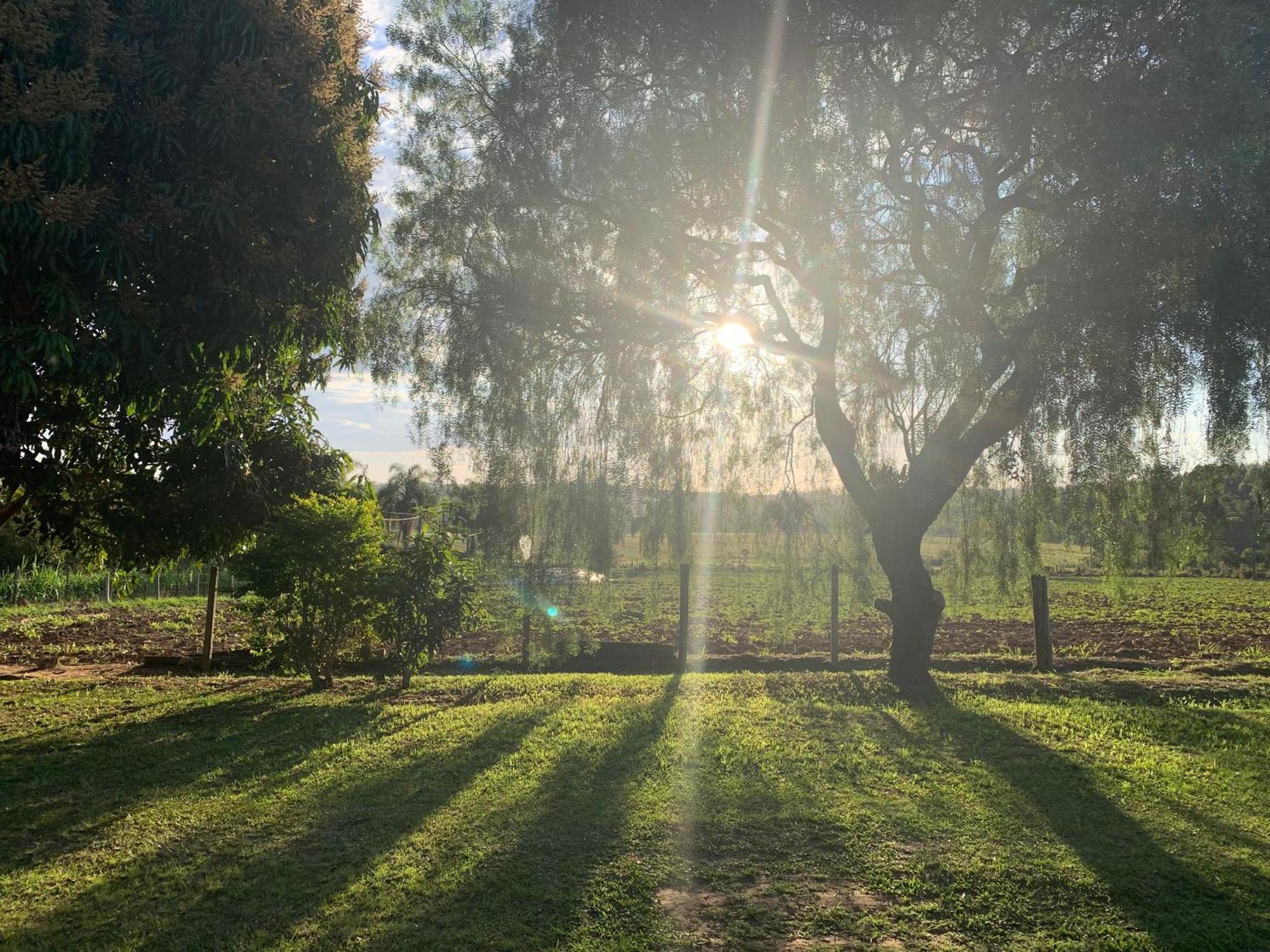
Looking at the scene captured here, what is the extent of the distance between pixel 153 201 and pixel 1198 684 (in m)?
12.3

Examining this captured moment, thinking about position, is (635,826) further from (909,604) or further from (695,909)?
(909,604)

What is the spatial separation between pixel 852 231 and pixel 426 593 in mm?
6182

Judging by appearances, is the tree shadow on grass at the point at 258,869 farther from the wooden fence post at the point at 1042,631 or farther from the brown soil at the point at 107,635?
the brown soil at the point at 107,635

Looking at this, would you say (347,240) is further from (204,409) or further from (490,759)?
(490,759)

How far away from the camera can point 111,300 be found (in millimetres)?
5621

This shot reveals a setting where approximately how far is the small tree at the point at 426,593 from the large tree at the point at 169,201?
2664 mm

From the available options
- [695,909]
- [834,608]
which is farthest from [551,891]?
[834,608]

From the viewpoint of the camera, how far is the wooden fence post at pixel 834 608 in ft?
36.9

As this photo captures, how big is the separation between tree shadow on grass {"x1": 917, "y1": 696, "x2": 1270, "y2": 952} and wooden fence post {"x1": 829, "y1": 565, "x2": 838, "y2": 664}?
377 centimetres

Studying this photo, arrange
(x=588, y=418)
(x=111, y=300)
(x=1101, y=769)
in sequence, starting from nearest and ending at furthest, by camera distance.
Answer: (x=111, y=300), (x=1101, y=769), (x=588, y=418)

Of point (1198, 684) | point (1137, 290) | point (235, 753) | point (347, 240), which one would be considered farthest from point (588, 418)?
point (1198, 684)

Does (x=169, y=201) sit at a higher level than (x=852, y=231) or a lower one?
lower

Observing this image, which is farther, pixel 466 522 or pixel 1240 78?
pixel 466 522

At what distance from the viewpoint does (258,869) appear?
15.7 ft
